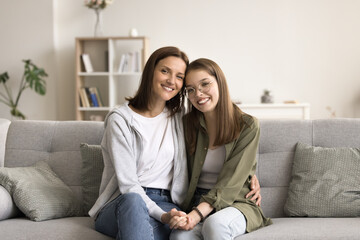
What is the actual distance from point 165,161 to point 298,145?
2.38ft

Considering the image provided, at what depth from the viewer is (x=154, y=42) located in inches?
238

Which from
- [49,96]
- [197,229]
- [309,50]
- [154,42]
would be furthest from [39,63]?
[197,229]

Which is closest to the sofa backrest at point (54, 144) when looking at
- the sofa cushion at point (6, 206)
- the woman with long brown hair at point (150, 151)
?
the sofa cushion at point (6, 206)

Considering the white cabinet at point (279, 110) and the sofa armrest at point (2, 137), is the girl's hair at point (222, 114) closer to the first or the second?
the sofa armrest at point (2, 137)

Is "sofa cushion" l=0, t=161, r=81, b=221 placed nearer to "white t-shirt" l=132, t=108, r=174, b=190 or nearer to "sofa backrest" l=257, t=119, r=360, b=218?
"white t-shirt" l=132, t=108, r=174, b=190

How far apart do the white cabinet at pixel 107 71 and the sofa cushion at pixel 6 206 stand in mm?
3333

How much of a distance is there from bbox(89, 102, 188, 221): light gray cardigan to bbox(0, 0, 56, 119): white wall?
12.9 ft

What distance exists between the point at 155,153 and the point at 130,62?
139 inches

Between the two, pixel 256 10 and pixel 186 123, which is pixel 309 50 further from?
pixel 186 123

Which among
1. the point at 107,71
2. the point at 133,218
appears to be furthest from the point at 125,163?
→ the point at 107,71

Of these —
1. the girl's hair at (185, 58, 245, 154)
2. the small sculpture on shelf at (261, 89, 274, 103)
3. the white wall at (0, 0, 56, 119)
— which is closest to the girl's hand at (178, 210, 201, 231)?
the girl's hair at (185, 58, 245, 154)

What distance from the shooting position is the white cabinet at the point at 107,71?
5.77 metres

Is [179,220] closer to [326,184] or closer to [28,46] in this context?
[326,184]

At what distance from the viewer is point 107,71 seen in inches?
236
